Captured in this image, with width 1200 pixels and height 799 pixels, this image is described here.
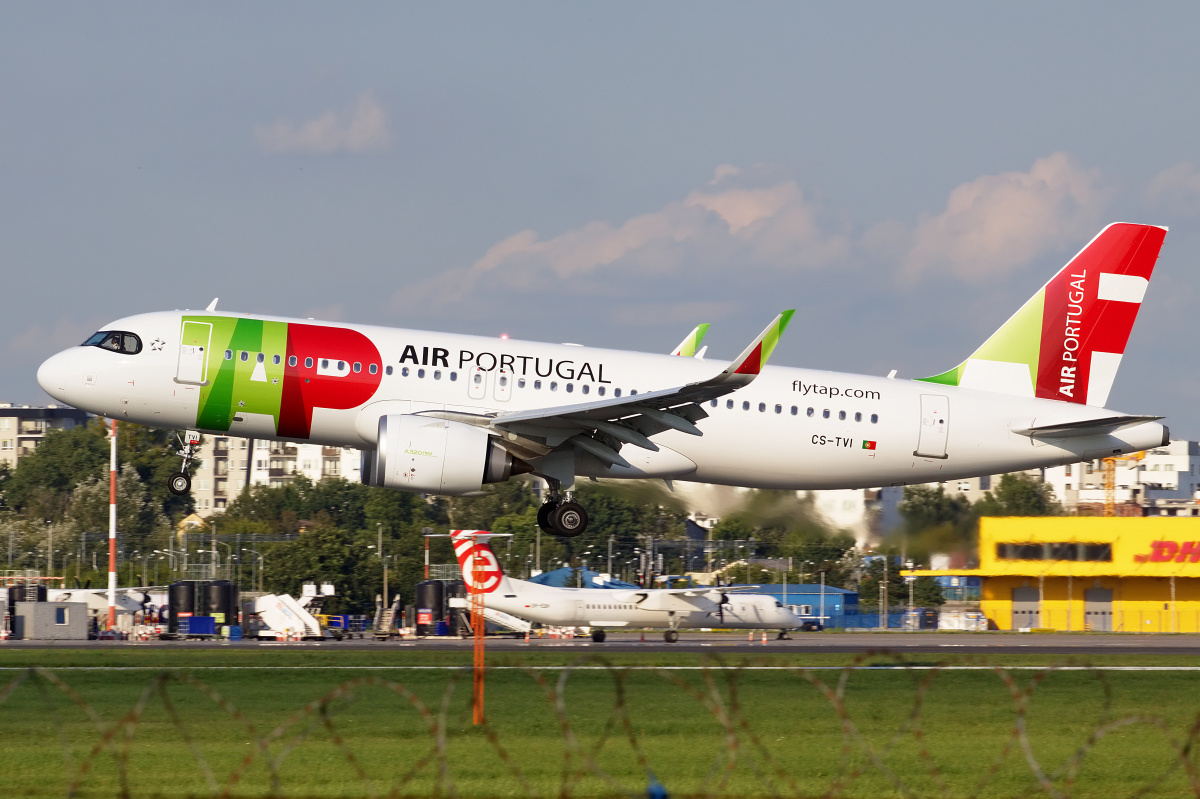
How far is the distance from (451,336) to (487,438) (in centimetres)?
260

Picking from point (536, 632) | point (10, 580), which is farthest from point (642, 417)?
point (10, 580)

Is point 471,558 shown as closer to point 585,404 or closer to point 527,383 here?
point 527,383

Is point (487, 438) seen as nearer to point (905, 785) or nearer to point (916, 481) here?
point (916, 481)

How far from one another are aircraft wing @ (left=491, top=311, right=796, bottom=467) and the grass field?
485 cm

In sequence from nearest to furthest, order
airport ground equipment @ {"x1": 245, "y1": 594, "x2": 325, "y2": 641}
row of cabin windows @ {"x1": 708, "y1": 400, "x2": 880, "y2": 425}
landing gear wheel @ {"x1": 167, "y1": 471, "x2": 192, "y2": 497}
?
row of cabin windows @ {"x1": 708, "y1": 400, "x2": 880, "y2": 425} < landing gear wheel @ {"x1": 167, "y1": 471, "x2": 192, "y2": 497} < airport ground equipment @ {"x1": 245, "y1": 594, "x2": 325, "y2": 641}

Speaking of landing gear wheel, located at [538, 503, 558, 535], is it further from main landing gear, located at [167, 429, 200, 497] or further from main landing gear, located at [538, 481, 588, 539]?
main landing gear, located at [167, 429, 200, 497]

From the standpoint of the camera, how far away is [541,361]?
102 ft

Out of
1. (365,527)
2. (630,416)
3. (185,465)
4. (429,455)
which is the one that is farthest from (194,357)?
(365,527)

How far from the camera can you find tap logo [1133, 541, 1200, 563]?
233 ft

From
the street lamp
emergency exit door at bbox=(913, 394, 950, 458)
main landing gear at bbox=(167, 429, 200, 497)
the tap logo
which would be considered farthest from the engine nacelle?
the street lamp

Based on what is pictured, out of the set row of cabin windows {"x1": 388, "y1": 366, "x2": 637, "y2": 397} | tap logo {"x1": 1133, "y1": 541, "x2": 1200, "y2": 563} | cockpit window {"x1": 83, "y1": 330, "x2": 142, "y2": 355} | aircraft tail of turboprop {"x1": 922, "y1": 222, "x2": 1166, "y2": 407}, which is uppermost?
aircraft tail of turboprop {"x1": 922, "y1": 222, "x2": 1166, "y2": 407}

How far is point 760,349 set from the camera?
26.6 metres

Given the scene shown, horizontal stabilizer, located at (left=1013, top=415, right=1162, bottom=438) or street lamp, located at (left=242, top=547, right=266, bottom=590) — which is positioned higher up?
horizontal stabilizer, located at (left=1013, top=415, right=1162, bottom=438)

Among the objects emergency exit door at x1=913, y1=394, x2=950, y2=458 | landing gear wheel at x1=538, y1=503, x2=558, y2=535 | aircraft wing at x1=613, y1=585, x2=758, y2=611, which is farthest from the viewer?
aircraft wing at x1=613, y1=585, x2=758, y2=611
